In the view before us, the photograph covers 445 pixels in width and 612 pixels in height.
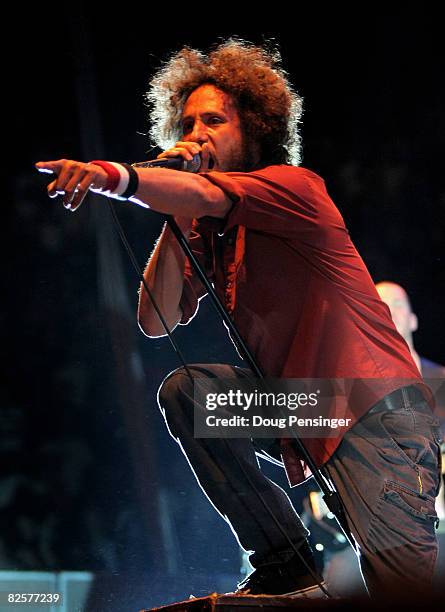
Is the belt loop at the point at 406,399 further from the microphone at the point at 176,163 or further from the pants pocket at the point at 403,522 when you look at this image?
the microphone at the point at 176,163

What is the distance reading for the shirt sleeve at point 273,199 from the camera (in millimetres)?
1785

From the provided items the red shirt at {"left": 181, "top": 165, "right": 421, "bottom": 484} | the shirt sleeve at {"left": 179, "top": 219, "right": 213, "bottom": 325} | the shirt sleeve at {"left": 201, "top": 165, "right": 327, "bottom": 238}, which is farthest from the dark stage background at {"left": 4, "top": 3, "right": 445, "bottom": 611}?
the shirt sleeve at {"left": 201, "top": 165, "right": 327, "bottom": 238}

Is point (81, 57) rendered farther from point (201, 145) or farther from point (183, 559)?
point (183, 559)

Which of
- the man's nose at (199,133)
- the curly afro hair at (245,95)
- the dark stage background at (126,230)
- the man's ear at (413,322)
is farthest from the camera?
the man's ear at (413,322)

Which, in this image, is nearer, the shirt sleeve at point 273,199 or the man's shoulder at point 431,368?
the shirt sleeve at point 273,199

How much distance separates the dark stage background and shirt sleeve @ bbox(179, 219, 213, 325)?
1.37 m

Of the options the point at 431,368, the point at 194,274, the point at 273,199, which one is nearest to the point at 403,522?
the point at 273,199

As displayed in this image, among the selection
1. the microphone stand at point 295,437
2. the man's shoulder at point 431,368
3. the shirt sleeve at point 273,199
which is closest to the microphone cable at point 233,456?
the microphone stand at point 295,437

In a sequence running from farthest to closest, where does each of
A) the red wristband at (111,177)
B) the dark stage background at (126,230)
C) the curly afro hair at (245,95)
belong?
the dark stage background at (126,230) < the curly afro hair at (245,95) < the red wristband at (111,177)

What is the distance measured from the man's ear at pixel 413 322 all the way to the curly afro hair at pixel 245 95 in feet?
4.75

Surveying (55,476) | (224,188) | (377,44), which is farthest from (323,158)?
(224,188)

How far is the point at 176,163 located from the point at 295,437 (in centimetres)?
69

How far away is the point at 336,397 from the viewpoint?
1.85 meters

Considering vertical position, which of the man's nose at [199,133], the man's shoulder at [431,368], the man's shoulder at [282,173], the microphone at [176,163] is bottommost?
the man's shoulder at [431,368]
